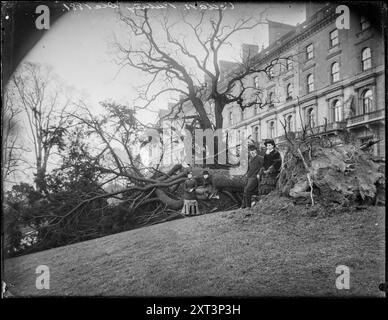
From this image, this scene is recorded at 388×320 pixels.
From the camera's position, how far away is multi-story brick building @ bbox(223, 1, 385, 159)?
280 cm

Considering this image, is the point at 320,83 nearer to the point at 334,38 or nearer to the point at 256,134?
the point at 334,38

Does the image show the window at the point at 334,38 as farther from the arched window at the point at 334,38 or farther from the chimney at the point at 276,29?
the chimney at the point at 276,29

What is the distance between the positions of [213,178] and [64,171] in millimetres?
1656

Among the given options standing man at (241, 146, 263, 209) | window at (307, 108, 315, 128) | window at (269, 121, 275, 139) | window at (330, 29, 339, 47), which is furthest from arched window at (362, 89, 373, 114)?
standing man at (241, 146, 263, 209)

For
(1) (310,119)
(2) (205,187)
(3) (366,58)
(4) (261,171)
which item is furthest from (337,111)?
(2) (205,187)

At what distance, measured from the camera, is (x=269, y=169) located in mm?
3004

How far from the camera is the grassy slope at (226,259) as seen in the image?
259cm

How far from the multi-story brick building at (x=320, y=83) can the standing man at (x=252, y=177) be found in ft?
0.73

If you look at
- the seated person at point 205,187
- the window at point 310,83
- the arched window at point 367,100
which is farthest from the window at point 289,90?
the seated person at point 205,187

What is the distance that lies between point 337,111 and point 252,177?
1141 mm

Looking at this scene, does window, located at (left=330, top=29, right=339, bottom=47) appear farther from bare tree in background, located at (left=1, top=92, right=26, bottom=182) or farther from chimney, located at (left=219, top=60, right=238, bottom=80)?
bare tree in background, located at (left=1, top=92, right=26, bottom=182)
